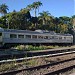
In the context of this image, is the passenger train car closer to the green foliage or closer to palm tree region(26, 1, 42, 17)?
the green foliage

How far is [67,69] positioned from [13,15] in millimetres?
50840

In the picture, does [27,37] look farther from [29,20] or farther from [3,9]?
[3,9]

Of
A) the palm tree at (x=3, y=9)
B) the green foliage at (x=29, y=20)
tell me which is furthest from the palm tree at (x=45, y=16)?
the palm tree at (x=3, y=9)

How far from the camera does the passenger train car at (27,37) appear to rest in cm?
3425

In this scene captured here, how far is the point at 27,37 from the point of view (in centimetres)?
3838

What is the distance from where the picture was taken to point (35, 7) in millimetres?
83250

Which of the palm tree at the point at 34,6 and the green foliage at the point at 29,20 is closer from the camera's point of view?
the green foliage at the point at 29,20

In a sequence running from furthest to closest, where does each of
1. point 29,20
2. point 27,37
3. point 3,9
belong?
point 3,9 → point 29,20 → point 27,37

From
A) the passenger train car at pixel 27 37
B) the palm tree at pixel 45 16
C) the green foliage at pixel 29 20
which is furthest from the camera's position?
the palm tree at pixel 45 16

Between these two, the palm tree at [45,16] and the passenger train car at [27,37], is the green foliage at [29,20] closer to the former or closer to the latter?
the palm tree at [45,16]

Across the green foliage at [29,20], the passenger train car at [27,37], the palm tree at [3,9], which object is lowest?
the passenger train car at [27,37]

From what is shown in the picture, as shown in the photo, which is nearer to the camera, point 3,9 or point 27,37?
point 27,37

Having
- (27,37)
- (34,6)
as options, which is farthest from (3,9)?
(27,37)

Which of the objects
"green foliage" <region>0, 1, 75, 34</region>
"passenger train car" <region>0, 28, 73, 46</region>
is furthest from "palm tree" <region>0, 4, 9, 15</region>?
"passenger train car" <region>0, 28, 73, 46</region>
